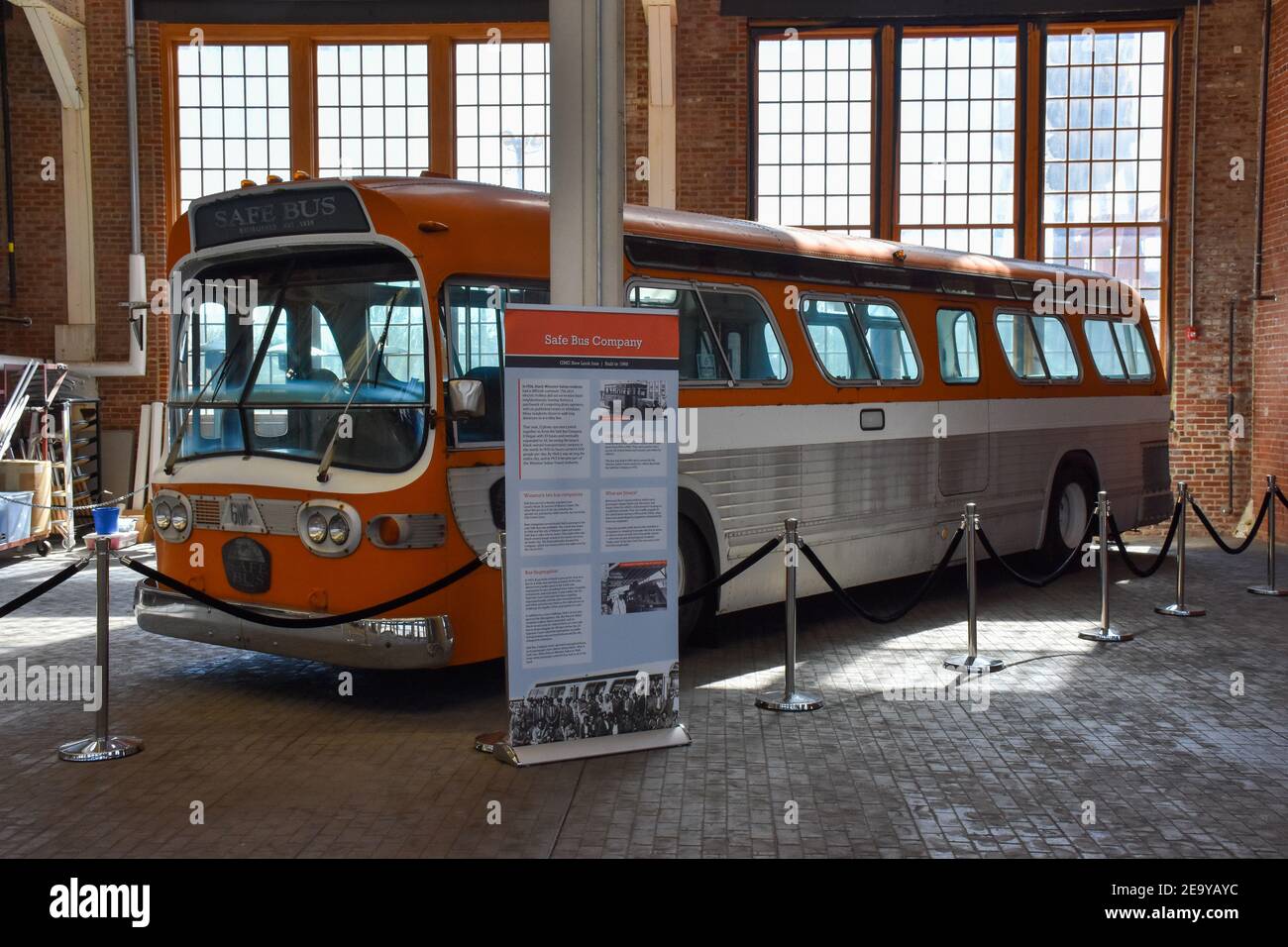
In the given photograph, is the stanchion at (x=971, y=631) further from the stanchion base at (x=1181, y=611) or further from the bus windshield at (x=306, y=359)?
the bus windshield at (x=306, y=359)

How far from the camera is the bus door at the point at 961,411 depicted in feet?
35.7

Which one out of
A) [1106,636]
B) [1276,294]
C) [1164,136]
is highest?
[1164,136]

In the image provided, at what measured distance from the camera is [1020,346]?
12.1m

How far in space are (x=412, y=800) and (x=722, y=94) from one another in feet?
44.6

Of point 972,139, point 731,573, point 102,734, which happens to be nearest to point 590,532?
point 731,573

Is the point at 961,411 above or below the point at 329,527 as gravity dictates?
above

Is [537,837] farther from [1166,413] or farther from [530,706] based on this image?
[1166,413]

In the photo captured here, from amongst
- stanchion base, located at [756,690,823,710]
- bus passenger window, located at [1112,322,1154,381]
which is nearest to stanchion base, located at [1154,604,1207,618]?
bus passenger window, located at [1112,322,1154,381]

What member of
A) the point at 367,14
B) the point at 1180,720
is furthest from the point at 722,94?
the point at 1180,720

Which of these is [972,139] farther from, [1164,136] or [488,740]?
[488,740]

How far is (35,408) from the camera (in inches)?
616

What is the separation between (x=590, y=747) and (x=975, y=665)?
3269mm

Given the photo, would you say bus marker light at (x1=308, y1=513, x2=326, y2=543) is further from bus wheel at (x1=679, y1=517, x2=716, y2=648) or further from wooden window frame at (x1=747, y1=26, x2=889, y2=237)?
wooden window frame at (x1=747, y1=26, x2=889, y2=237)

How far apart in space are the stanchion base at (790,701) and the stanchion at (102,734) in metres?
3.44
